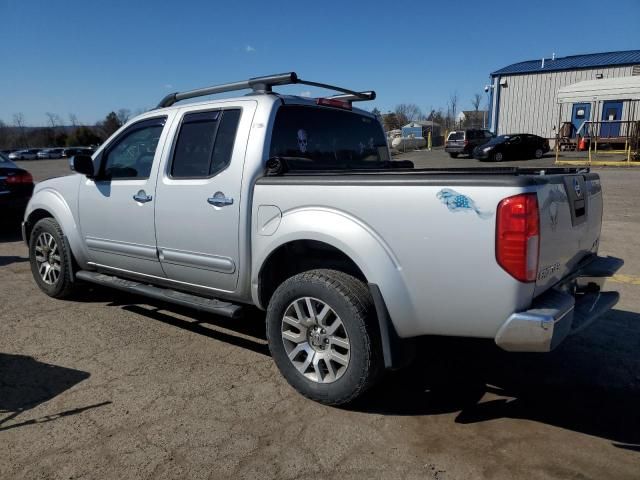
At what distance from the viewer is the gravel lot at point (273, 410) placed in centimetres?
262

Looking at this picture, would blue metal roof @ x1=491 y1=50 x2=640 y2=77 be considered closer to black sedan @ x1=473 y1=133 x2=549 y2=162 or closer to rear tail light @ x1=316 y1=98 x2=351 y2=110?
black sedan @ x1=473 y1=133 x2=549 y2=162

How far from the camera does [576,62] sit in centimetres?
3366

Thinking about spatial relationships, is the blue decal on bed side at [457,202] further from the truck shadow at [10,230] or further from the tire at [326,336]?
the truck shadow at [10,230]

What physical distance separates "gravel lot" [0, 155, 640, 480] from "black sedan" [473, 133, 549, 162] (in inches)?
890

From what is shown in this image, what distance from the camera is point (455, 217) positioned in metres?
2.58

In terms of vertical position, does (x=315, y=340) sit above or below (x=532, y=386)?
above

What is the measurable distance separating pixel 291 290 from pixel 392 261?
74 centimetres

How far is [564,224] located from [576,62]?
120 feet

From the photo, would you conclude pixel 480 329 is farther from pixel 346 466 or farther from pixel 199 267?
pixel 199 267

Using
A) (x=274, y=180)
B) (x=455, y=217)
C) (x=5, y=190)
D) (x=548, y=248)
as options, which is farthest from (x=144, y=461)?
(x=5, y=190)

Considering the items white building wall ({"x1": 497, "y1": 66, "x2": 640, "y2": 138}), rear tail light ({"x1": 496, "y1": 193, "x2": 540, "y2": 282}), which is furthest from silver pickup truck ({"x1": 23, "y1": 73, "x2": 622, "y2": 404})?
white building wall ({"x1": 497, "y1": 66, "x2": 640, "y2": 138})

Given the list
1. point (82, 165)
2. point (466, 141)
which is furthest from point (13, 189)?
point (466, 141)

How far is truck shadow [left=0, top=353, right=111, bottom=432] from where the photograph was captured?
3.09m

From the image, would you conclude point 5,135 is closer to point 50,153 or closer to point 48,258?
A: point 50,153
